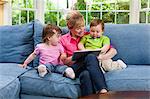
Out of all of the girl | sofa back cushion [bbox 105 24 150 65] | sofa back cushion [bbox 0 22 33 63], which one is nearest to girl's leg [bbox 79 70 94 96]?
the girl

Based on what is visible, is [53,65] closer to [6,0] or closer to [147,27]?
[147,27]

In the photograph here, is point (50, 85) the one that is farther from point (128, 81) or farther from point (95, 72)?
point (128, 81)

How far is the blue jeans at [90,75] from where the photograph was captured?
85.6 inches

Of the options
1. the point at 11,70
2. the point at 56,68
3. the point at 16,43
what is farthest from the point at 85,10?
the point at 11,70

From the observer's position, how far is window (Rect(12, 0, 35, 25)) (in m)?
3.79

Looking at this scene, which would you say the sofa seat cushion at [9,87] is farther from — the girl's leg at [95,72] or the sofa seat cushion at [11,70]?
the girl's leg at [95,72]

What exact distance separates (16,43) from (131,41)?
1.18 metres

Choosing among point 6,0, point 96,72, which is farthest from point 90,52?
point 6,0

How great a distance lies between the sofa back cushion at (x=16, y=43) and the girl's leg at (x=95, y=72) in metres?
0.86

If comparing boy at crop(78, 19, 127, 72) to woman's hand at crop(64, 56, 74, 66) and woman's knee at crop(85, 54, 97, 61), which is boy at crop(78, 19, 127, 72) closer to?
woman's hand at crop(64, 56, 74, 66)

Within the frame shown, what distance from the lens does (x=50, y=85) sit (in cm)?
227

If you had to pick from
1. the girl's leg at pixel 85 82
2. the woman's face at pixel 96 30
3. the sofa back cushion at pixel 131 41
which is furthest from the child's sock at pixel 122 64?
the girl's leg at pixel 85 82

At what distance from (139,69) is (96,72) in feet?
1.55

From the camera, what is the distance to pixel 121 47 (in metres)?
2.92
